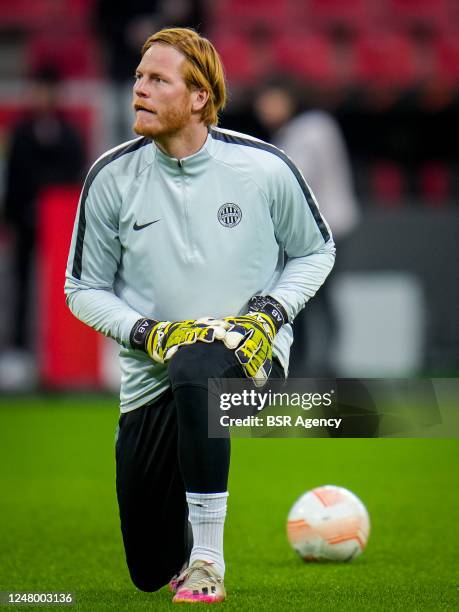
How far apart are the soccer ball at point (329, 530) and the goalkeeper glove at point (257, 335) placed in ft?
2.92

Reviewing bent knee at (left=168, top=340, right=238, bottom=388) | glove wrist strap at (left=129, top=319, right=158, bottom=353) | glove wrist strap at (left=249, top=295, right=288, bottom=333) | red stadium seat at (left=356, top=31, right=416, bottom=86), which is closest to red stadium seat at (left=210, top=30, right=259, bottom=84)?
red stadium seat at (left=356, top=31, right=416, bottom=86)

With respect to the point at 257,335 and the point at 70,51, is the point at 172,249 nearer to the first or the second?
the point at 257,335

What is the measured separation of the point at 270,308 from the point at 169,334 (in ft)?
1.12

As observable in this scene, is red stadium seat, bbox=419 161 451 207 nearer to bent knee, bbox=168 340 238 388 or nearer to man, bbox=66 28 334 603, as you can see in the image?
man, bbox=66 28 334 603

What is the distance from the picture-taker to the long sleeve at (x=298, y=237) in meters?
3.85

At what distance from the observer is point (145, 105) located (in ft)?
12.3

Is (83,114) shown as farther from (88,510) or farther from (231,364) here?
(231,364)

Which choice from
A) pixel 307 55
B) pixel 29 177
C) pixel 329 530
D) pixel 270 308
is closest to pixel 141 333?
pixel 270 308

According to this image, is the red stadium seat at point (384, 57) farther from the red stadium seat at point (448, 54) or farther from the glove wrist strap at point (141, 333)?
the glove wrist strap at point (141, 333)

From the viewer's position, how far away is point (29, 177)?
10578mm

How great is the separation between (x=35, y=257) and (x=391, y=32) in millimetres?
5909

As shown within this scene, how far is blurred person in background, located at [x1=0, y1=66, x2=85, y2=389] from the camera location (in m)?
10.5

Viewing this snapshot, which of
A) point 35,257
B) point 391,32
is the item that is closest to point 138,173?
point 35,257

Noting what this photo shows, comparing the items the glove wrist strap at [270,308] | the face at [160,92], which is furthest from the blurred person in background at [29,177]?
the glove wrist strap at [270,308]
